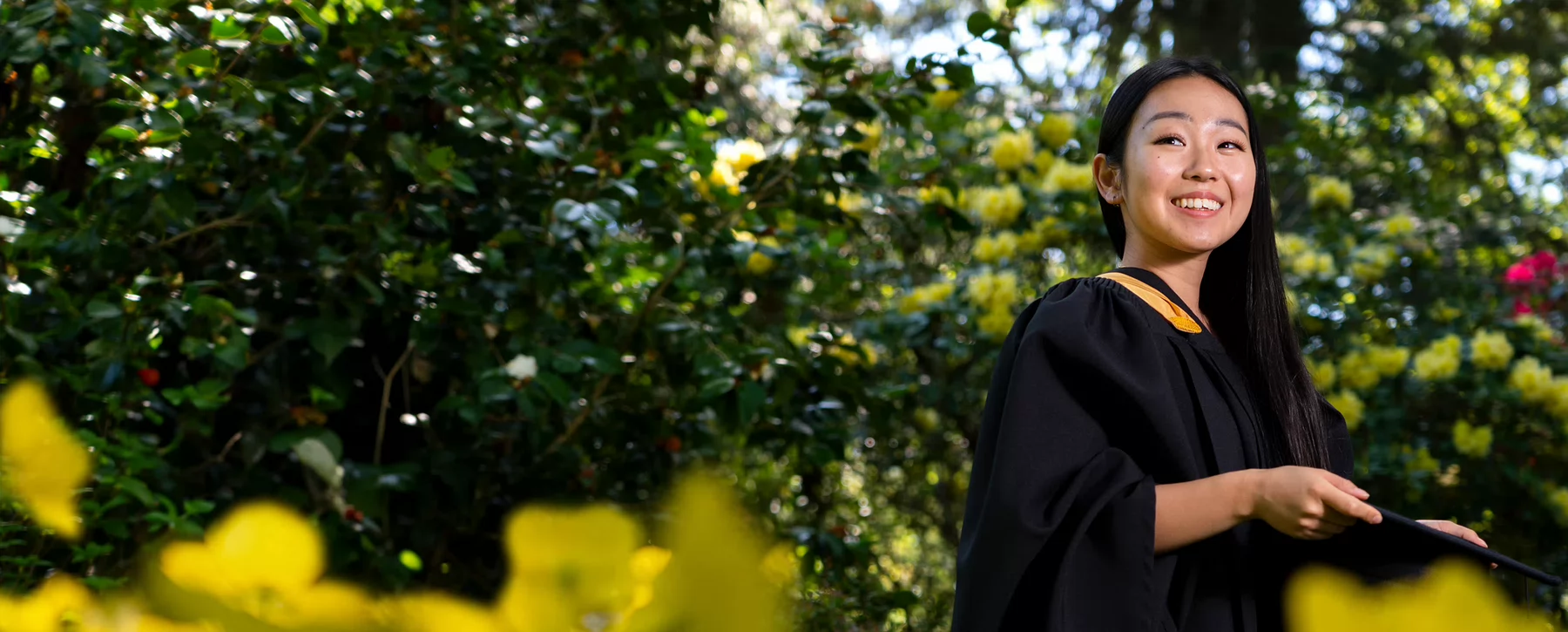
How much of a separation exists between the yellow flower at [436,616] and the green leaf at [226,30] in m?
1.89

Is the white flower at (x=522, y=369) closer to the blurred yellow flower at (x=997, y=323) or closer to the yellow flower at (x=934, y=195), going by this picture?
the yellow flower at (x=934, y=195)

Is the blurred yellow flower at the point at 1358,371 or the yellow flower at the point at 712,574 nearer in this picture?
the yellow flower at the point at 712,574

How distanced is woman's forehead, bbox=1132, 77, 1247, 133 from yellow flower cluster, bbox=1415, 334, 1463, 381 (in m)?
2.03

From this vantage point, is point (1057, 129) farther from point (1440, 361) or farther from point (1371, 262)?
point (1440, 361)

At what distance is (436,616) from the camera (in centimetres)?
32

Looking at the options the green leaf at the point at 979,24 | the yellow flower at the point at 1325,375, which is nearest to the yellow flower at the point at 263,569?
the green leaf at the point at 979,24

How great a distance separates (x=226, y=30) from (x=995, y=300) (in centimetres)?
203

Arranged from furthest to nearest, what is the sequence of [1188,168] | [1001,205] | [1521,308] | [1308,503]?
1. [1521,308]
2. [1001,205]
3. [1188,168]
4. [1308,503]

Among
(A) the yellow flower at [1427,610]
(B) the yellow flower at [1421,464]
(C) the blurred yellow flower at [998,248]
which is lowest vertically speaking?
(B) the yellow flower at [1421,464]

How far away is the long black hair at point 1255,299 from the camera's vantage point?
1569 mm

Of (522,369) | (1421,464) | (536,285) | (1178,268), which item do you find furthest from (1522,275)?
(522,369)

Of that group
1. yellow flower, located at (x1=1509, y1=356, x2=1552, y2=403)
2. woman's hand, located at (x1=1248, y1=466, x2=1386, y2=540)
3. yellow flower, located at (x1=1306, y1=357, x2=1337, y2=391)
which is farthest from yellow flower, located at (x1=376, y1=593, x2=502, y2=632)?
yellow flower, located at (x1=1509, y1=356, x2=1552, y2=403)

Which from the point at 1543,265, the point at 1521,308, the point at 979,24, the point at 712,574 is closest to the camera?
the point at 712,574

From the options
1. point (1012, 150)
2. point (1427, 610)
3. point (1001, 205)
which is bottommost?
point (1001, 205)
